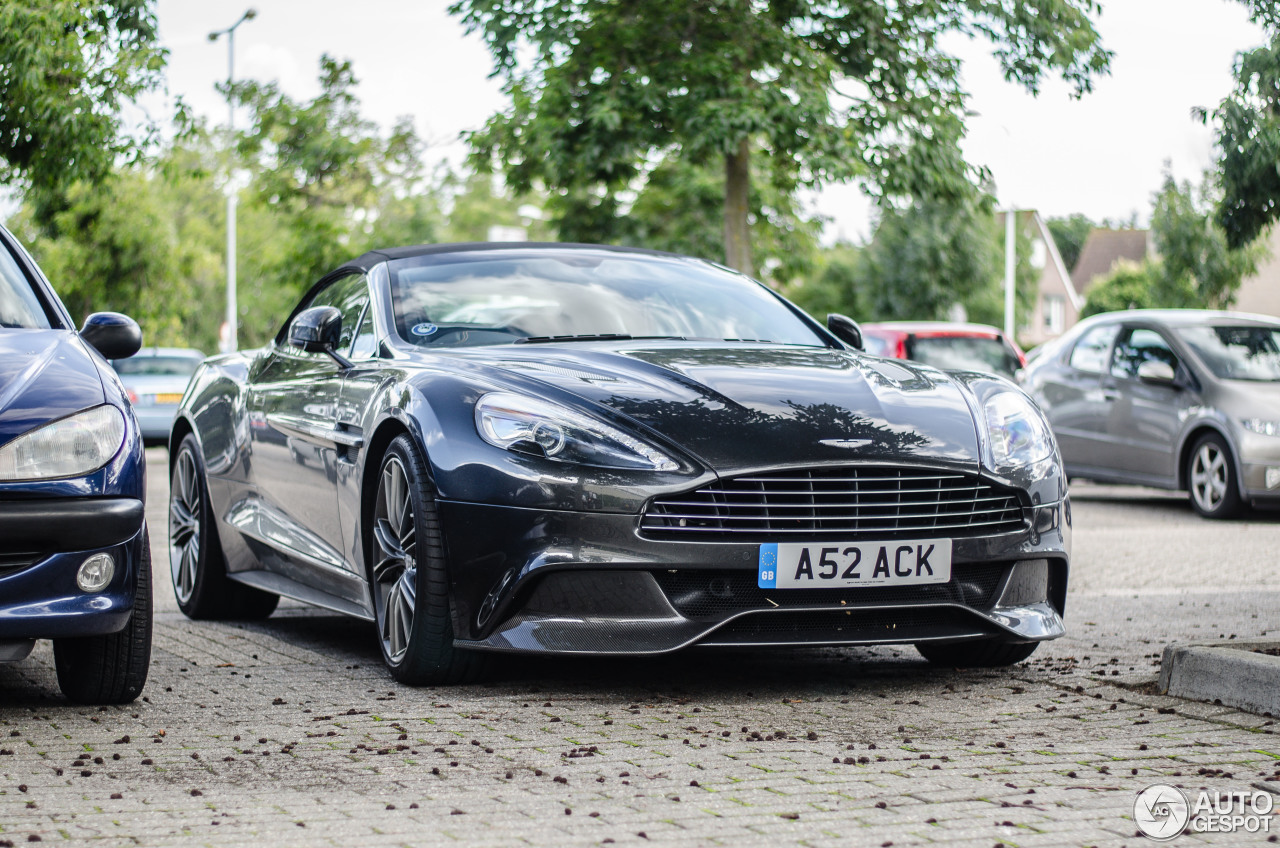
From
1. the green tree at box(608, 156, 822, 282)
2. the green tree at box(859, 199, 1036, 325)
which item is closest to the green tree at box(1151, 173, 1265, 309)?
the green tree at box(608, 156, 822, 282)

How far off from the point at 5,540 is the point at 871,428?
7.83ft

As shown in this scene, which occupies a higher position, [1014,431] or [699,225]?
[699,225]

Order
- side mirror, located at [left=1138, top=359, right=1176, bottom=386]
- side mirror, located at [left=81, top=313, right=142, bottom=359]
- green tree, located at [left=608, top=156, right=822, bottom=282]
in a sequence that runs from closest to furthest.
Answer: side mirror, located at [left=81, top=313, right=142, bottom=359], side mirror, located at [left=1138, top=359, right=1176, bottom=386], green tree, located at [left=608, top=156, right=822, bottom=282]

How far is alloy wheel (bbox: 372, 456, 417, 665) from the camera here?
5.07m

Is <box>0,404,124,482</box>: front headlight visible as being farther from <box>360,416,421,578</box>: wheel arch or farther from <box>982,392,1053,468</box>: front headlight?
<box>982,392,1053,468</box>: front headlight

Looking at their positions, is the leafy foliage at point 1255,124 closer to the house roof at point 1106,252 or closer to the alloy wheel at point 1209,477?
the alloy wheel at point 1209,477

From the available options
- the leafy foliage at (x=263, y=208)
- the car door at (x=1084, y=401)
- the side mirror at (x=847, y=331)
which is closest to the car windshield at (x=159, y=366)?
the leafy foliage at (x=263, y=208)

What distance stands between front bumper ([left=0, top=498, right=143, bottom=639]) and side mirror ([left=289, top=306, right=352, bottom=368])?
57.2 inches

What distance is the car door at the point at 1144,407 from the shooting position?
12914 mm

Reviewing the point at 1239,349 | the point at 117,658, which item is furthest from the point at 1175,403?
the point at 117,658

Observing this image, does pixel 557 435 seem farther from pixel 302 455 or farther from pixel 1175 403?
pixel 1175 403

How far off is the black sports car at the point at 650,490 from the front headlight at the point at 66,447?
2.89 ft

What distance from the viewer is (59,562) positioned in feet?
14.6

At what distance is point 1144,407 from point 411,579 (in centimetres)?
941
